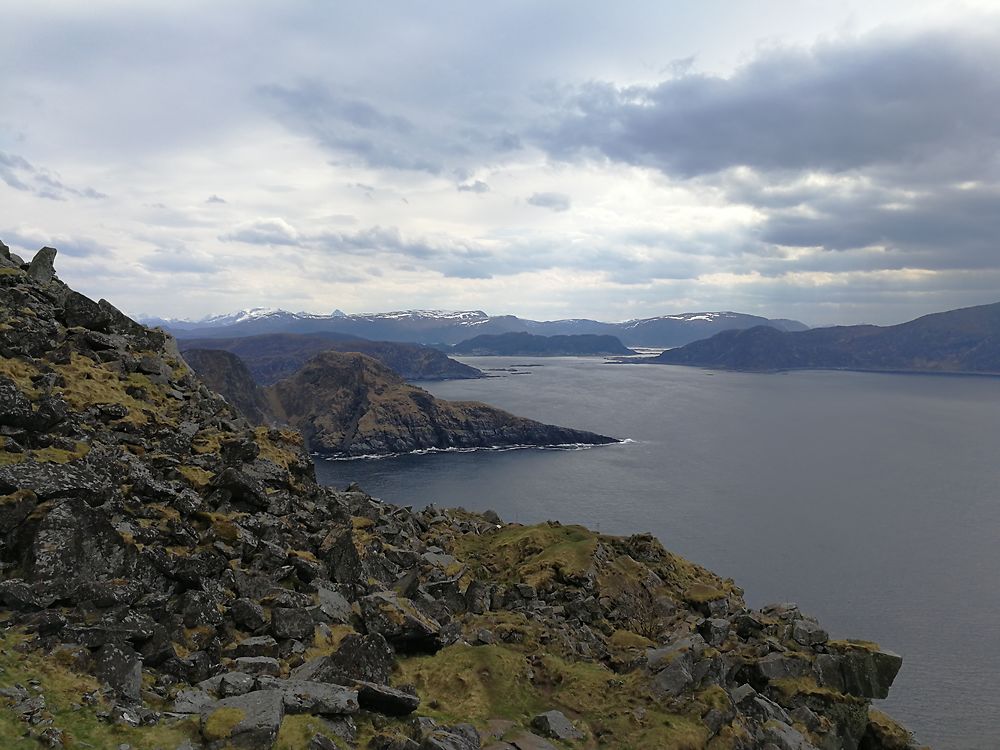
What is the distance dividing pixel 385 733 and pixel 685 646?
20174mm

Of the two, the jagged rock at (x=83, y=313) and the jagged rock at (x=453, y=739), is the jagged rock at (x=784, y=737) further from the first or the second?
the jagged rock at (x=83, y=313)

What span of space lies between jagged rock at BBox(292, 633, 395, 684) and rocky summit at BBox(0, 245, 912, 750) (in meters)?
0.09

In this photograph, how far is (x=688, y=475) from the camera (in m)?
177

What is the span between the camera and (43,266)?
120ft

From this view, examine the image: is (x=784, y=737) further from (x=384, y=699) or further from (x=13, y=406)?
(x=13, y=406)

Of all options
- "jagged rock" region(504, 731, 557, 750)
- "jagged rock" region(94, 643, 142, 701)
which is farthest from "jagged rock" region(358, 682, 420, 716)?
"jagged rock" region(94, 643, 142, 701)

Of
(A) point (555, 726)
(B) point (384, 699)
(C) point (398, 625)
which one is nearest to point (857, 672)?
(A) point (555, 726)

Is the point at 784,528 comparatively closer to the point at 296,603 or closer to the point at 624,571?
the point at 624,571

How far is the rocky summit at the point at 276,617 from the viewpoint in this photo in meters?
16.2

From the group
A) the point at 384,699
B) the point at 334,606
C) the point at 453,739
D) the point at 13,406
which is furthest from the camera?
the point at 334,606

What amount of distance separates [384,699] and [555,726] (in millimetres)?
9446

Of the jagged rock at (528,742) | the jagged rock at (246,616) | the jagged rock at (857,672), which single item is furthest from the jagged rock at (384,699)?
the jagged rock at (857,672)

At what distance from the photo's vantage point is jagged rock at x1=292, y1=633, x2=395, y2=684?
63.2 feet

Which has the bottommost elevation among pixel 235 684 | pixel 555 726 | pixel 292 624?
pixel 555 726
